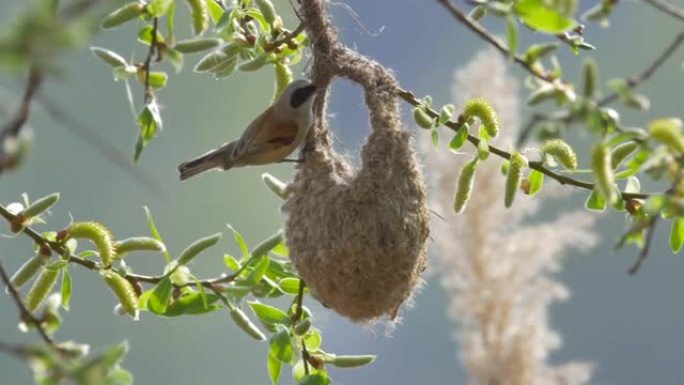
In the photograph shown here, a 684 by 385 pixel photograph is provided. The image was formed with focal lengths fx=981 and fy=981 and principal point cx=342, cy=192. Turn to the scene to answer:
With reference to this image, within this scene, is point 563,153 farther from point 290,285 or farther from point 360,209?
point 290,285

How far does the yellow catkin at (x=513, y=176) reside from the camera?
4.87 ft

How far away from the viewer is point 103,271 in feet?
5.06

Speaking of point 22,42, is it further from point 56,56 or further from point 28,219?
point 28,219

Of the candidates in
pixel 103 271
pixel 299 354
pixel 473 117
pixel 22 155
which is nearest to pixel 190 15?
pixel 103 271

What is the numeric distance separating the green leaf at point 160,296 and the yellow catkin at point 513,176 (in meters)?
0.57

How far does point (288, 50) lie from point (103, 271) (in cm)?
56

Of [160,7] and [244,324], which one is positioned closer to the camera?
[160,7]

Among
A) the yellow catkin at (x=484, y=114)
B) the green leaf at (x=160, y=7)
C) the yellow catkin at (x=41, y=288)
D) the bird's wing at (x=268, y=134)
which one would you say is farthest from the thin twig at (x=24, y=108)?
the bird's wing at (x=268, y=134)

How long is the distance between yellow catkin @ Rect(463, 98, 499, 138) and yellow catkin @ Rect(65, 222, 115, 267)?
0.62m

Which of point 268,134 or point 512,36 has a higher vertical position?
point 512,36

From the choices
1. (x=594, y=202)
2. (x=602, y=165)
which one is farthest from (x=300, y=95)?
(x=602, y=165)

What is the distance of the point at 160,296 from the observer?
1608 millimetres

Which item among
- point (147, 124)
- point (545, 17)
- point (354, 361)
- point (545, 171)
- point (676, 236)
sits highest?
point (545, 17)

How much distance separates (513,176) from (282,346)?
49 centimetres
